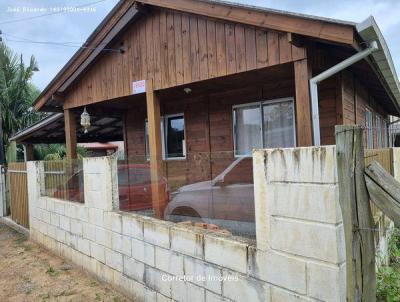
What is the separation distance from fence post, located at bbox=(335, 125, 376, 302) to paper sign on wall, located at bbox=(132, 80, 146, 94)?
5052 millimetres

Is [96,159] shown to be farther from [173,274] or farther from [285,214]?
[285,214]

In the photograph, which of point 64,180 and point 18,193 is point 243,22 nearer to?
point 64,180

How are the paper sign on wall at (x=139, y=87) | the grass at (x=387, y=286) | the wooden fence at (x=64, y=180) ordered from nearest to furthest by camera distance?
1. the grass at (x=387, y=286)
2. the wooden fence at (x=64, y=180)
3. the paper sign on wall at (x=139, y=87)

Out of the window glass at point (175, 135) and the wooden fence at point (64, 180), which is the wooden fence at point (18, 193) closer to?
the wooden fence at point (64, 180)

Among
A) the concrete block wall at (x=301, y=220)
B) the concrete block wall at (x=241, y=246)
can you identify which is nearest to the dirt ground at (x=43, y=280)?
the concrete block wall at (x=241, y=246)

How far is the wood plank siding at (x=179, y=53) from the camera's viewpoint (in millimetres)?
4914

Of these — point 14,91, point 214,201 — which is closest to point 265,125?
point 214,201

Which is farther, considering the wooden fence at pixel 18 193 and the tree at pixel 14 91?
the tree at pixel 14 91

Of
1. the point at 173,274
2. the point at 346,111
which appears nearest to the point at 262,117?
the point at 346,111

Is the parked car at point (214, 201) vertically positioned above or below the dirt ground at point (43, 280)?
above

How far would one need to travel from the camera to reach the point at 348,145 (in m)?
1.85

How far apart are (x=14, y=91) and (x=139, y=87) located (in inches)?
537

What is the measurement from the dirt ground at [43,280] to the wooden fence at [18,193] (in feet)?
4.69

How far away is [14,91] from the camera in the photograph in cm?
1747
